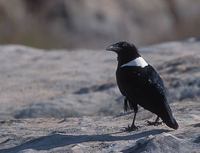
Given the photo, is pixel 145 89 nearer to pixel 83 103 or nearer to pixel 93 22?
pixel 83 103

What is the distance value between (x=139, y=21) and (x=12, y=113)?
15.6 metres

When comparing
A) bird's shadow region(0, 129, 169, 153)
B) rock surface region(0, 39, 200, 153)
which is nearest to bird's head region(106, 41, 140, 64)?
rock surface region(0, 39, 200, 153)

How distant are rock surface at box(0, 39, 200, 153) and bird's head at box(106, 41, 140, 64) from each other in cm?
68

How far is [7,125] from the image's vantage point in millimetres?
9641

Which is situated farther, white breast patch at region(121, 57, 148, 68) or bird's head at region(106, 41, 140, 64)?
bird's head at region(106, 41, 140, 64)

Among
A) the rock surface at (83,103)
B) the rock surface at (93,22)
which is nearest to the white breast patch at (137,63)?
the rock surface at (83,103)

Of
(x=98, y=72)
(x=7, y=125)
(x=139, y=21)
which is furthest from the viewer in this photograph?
(x=139, y=21)

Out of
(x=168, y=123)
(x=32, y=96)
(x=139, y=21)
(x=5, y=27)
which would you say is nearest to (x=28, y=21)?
(x=5, y=27)

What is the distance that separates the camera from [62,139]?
845cm

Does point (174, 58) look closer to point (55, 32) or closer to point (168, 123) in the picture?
point (168, 123)

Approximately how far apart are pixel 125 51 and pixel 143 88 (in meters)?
0.70

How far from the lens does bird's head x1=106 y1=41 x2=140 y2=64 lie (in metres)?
8.92

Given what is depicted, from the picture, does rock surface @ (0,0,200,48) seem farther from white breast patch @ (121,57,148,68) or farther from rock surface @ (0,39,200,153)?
white breast patch @ (121,57,148,68)

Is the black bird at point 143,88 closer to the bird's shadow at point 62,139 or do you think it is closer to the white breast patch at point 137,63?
the white breast patch at point 137,63
